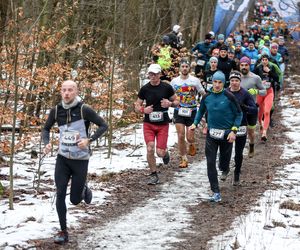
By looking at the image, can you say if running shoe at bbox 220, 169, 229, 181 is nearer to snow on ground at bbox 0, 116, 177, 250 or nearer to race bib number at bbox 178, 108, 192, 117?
race bib number at bbox 178, 108, 192, 117

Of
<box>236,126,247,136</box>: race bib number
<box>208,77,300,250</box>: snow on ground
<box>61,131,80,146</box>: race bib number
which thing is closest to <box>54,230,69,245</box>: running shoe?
<box>61,131,80,146</box>: race bib number

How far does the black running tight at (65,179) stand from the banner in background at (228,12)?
17.9 meters

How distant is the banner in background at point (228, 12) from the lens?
78.9ft

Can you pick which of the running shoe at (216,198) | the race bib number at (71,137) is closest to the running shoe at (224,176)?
the running shoe at (216,198)

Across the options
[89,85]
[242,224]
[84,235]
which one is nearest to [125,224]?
[84,235]

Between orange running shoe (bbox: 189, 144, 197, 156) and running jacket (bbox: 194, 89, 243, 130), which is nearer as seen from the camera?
running jacket (bbox: 194, 89, 243, 130)

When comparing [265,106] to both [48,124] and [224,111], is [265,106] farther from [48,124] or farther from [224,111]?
[48,124]

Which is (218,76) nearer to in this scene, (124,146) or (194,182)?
(194,182)

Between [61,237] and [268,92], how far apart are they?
9.36 m

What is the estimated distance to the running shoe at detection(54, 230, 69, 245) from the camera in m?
7.11

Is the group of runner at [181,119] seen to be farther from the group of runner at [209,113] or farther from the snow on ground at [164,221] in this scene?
the snow on ground at [164,221]

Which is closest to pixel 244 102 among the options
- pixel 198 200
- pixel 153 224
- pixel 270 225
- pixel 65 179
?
pixel 198 200

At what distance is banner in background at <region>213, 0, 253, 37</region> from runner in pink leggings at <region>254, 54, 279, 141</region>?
876 centimetres

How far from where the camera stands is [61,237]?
7.16m
